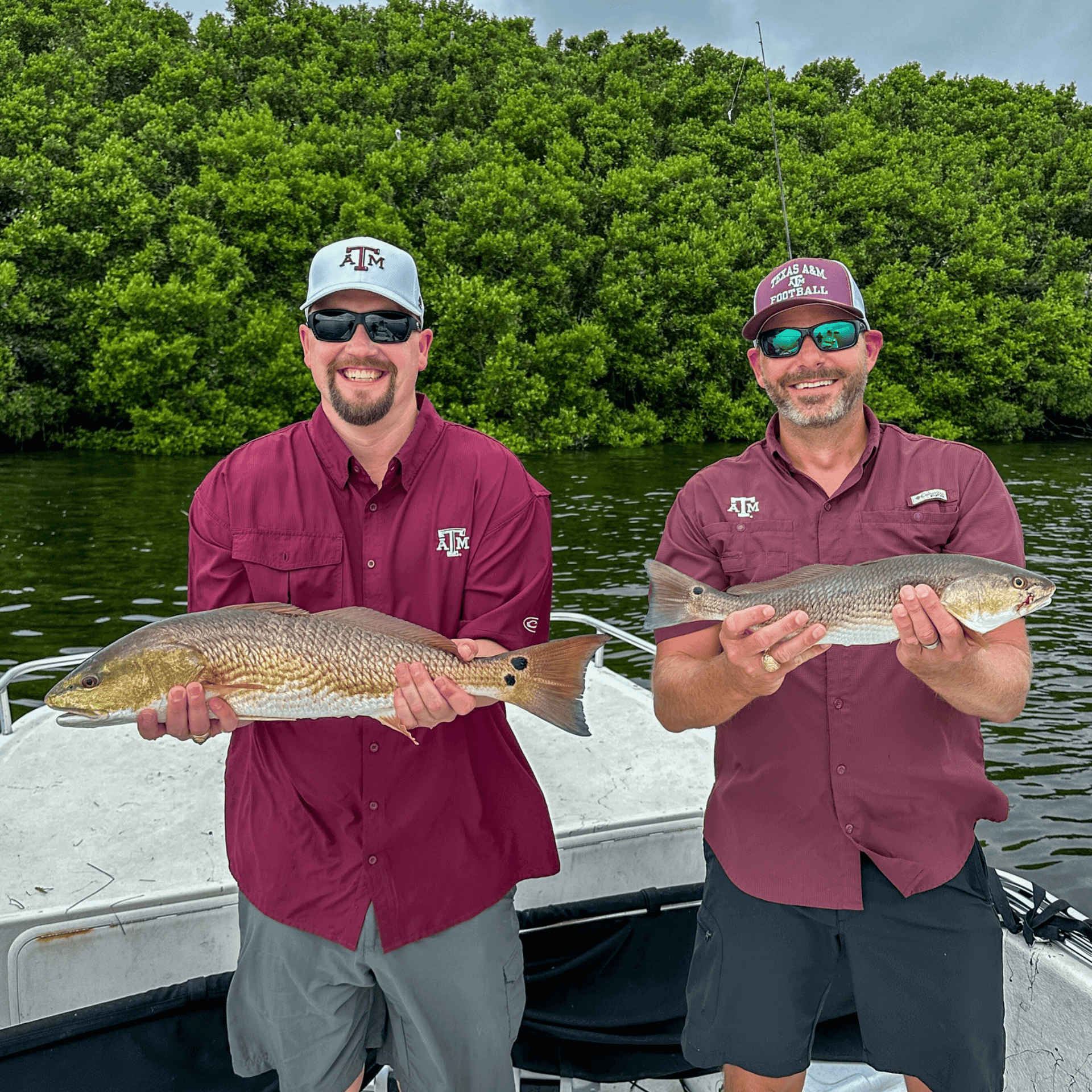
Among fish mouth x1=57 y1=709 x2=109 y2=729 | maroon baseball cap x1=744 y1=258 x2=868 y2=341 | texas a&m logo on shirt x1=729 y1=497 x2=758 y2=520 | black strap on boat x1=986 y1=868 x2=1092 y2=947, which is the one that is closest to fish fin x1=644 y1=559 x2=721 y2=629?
texas a&m logo on shirt x1=729 y1=497 x2=758 y2=520

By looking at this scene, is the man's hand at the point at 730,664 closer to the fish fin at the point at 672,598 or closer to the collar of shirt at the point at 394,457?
the fish fin at the point at 672,598

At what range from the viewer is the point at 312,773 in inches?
114

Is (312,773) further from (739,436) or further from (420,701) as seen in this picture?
(739,436)

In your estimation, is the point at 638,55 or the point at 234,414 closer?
the point at 234,414

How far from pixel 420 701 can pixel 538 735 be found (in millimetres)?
2496

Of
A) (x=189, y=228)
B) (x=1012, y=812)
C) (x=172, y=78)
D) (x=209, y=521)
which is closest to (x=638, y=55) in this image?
(x=172, y=78)

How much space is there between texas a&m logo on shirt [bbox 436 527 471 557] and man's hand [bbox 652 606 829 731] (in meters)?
0.80

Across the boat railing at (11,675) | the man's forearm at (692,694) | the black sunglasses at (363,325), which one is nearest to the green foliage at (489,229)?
the boat railing at (11,675)

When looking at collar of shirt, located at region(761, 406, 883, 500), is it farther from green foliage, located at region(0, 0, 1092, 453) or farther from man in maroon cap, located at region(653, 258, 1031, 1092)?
green foliage, located at region(0, 0, 1092, 453)

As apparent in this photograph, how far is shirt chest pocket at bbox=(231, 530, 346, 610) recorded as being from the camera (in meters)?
→ 2.98

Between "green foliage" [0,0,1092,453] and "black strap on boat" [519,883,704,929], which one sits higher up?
"green foliage" [0,0,1092,453]

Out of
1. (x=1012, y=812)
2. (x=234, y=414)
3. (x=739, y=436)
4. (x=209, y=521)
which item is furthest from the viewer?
(x=739, y=436)

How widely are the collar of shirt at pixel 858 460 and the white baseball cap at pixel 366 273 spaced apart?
1.30 m

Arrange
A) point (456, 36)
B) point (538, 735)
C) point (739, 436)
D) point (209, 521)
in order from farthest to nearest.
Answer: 1. point (456, 36)
2. point (739, 436)
3. point (538, 735)
4. point (209, 521)
